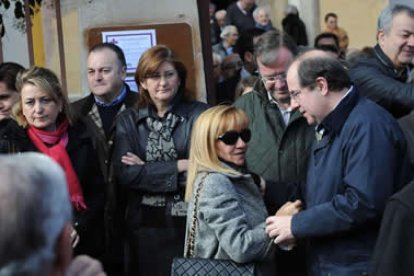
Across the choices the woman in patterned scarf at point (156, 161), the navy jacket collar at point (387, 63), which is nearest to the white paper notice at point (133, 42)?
the woman in patterned scarf at point (156, 161)

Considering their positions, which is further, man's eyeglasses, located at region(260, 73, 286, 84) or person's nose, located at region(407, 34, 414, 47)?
person's nose, located at region(407, 34, 414, 47)

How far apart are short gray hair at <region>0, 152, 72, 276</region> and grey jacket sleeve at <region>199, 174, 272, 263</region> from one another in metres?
2.52

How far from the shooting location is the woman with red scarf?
5734mm

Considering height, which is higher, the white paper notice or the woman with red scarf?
the white paper notice

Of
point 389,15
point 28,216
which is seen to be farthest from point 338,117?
point 28,216

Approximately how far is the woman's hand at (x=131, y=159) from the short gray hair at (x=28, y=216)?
3.46 meters

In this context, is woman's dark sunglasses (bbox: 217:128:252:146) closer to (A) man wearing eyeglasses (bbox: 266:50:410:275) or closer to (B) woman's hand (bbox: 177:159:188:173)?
(A) man wearing eyeglasses (bbox: 266:50:410:275)

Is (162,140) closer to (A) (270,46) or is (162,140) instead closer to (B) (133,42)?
(A) (270,46)

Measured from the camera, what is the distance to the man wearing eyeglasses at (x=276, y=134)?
5.73 meters

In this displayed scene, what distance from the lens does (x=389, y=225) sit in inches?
145

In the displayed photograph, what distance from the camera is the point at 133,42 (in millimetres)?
7926

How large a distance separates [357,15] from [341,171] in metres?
11.7

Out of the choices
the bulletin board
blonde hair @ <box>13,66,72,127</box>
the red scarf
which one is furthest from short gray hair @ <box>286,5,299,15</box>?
the red scarf

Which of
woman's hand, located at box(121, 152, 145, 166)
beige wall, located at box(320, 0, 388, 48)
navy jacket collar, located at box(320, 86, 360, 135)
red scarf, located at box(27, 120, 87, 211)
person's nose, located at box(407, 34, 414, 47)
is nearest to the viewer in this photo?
navy jacket collar, located at box(320, 86, 360, 135)
